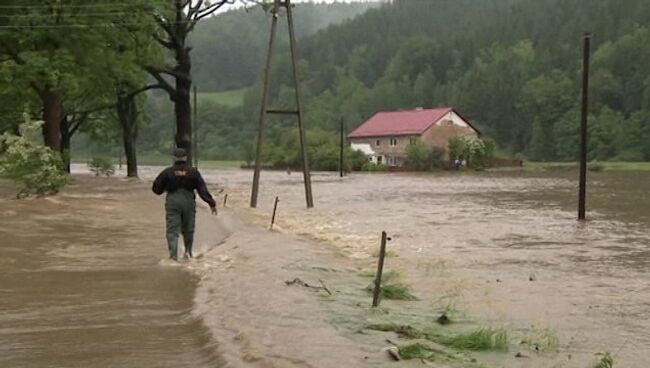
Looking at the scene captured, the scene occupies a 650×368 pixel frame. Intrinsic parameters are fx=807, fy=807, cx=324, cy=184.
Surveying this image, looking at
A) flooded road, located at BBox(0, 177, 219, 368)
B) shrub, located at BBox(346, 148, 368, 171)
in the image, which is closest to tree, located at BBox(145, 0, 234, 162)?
flooded road, located at BBox(0, 177, 219, 368)

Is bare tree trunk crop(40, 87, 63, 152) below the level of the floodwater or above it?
above

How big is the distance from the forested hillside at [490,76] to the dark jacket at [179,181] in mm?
87430

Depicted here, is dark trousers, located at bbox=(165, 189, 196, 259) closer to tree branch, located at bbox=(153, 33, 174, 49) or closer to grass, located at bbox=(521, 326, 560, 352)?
grass, located at bbox=(521, 326, 560, 352)

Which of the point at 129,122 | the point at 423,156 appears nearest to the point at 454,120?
the point at 423,156

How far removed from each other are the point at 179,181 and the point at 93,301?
12.4 ft

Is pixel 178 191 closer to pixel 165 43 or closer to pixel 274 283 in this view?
pixel 274 283

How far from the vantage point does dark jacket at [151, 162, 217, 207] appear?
42.2ft

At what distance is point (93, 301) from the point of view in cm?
947

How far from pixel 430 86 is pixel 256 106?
117 ft

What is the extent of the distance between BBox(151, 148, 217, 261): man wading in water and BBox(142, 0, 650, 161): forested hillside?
87400mm

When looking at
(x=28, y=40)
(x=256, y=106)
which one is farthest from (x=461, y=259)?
(x=256, y=106)

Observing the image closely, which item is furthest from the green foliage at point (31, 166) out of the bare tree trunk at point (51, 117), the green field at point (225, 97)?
the green field at point (225, 97)

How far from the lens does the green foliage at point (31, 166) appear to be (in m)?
25.0

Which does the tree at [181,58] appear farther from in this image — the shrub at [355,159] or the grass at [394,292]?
the shrub at [355,159]
